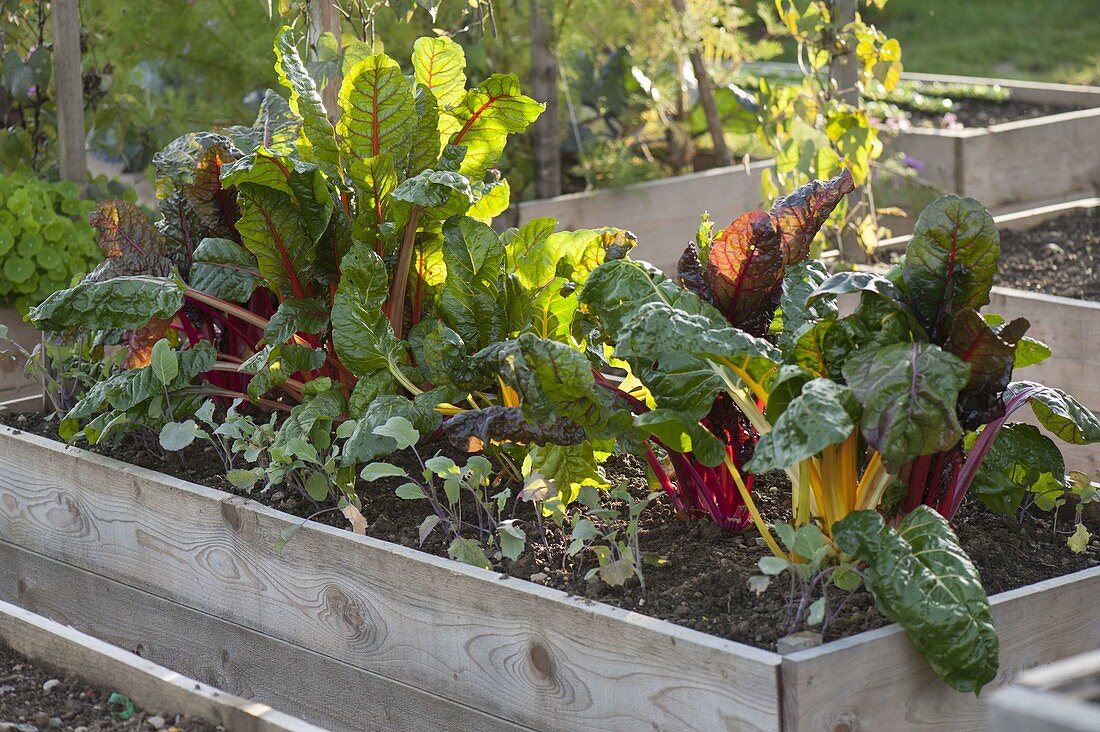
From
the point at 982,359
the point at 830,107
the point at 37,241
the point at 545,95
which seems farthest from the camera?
the point at 545,95

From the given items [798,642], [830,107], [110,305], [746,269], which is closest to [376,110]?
[110,305]

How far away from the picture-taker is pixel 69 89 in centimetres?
379

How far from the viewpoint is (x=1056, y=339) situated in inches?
141

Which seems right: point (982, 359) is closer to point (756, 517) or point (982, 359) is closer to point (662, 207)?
point (756, 517)

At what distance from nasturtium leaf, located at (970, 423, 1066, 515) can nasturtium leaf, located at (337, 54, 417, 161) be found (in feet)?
4.07

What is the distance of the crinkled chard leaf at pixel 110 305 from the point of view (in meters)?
2.62

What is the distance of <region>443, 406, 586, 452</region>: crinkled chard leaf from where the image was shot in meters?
2.12

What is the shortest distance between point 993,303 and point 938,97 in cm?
381

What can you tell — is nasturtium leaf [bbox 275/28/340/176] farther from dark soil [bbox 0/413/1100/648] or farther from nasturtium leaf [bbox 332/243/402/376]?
dark soil [bbox 0/413/1100/648]

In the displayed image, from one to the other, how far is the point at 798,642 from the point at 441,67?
1474 mm

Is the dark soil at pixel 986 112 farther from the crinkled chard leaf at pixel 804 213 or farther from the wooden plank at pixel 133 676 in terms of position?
the wooden plank at pixel 133 676

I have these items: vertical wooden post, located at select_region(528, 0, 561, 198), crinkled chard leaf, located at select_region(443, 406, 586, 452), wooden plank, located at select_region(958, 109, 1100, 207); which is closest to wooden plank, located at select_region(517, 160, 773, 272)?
vertical wooden post, located at select_region(528, 0, 561, 198)

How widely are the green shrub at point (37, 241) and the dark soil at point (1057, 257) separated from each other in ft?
9.23

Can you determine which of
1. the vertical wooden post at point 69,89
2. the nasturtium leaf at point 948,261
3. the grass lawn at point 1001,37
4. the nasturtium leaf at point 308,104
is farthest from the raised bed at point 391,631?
the grass lawn at point 1001,37
